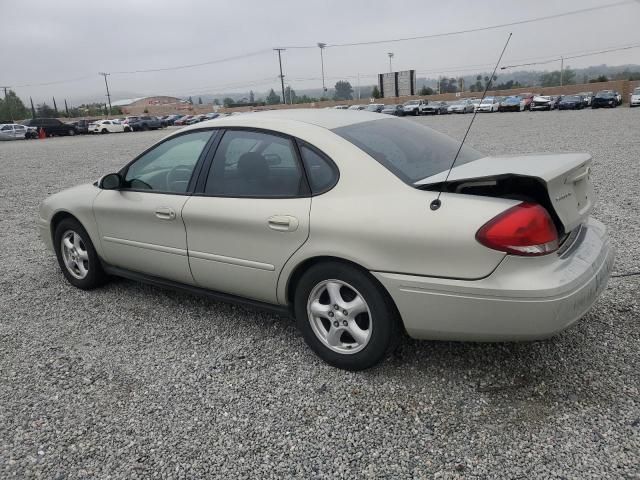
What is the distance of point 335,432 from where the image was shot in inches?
106

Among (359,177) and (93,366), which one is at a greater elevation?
(359,177)

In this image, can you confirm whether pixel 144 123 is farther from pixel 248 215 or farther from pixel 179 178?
pixel 248 215

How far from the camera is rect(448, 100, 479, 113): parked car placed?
48.6 m

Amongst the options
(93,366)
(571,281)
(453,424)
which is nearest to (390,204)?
(571,281)

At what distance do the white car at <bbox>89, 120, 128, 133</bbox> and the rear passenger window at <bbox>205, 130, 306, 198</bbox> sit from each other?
4925 cm

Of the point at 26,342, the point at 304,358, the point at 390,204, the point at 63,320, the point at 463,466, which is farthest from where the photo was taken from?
the point at 63,320

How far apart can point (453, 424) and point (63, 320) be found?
314 cm

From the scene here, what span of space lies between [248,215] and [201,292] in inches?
31.5

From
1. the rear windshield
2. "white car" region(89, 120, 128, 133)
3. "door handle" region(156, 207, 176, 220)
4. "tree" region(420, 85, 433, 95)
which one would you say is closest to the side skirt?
"door handle" region(156, 207, 176, 220)

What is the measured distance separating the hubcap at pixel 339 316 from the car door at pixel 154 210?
1119 mm

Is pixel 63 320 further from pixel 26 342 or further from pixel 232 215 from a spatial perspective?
pixel 232 215

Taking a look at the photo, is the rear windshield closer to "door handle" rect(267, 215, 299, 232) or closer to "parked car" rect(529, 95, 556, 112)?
"door handle" rect(267, 215, 299, 232)

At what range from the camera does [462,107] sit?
160 feet

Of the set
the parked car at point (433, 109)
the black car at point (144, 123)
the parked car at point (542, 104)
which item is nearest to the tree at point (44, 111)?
the black car at point (144, 123)
